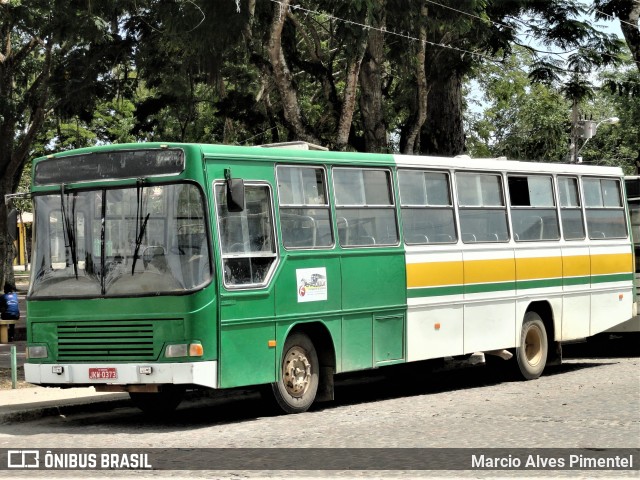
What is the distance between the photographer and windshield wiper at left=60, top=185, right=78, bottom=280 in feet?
43.8

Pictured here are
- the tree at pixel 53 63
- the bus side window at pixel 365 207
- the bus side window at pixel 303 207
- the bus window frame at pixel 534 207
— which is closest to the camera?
the bus side window at pixel 303 207

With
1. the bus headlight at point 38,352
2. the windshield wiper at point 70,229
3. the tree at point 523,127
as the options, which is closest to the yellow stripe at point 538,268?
the windshield wiper at point 70,229

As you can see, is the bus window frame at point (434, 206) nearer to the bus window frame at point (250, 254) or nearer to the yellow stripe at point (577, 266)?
the bus window frame at point (250, 254)

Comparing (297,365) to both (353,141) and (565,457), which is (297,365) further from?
(353,141)

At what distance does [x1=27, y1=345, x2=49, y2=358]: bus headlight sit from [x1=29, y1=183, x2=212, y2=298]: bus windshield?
0.56 metres

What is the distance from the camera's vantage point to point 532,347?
1830cm

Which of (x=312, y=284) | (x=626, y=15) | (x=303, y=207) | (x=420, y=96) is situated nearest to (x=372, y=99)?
(x=420, y=96)

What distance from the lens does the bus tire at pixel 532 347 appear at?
58.9 feet

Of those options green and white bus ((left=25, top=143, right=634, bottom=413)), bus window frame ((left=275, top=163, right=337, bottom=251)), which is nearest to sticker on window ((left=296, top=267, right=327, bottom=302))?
green and white bus ((left=25, top=143, right=634, bottom=413))

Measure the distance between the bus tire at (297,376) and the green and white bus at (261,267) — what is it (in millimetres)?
19

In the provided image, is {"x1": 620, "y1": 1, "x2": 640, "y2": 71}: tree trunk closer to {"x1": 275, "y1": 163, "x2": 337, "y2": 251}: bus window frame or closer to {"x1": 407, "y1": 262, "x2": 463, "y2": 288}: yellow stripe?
{"x1": 407, "y1": 262, "x2": 463, "y2": 288}: yellow stripe

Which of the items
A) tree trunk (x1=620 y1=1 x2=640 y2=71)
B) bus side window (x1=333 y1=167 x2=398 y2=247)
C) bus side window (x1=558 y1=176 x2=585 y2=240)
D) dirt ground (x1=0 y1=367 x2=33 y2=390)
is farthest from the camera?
tree trunk (x1=620 y1=1 x2=640 y2=71)

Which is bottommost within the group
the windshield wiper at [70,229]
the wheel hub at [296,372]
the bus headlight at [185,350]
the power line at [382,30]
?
the wheel hub at [296,372]

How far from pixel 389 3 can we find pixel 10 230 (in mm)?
9546
